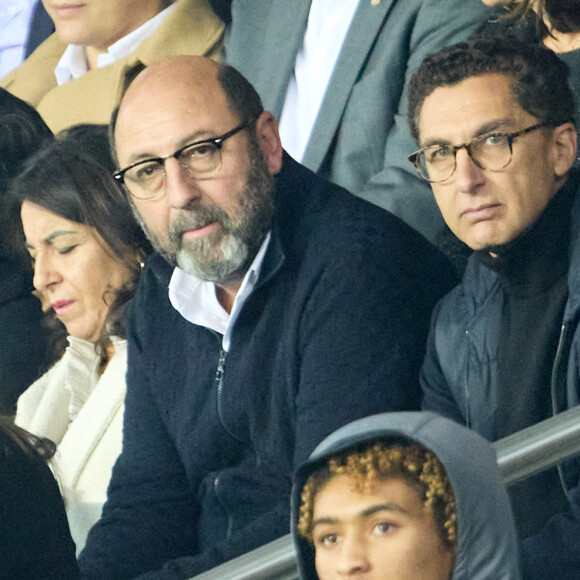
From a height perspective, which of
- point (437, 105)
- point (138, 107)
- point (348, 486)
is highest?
point (138, 107)

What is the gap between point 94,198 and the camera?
9.62 ft

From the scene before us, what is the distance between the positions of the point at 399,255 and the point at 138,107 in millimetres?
623

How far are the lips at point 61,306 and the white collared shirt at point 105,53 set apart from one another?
0.58 metres

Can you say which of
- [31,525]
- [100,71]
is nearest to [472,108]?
[31,525]

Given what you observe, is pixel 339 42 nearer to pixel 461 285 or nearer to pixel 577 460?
pixel 461 285

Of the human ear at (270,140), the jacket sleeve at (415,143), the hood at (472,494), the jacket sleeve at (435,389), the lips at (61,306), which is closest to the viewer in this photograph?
the hood at (472,494)

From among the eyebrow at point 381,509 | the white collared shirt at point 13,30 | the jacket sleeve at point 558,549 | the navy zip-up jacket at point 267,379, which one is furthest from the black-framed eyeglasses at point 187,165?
the white collared shirt at point 13,30

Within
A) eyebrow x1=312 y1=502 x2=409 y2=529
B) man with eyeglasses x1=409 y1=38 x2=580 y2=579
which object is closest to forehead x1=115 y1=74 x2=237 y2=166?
man with eyeglasses x1=409 y1=38 x2=580 y2=579

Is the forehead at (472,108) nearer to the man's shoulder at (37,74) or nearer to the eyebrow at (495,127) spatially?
the eyebrow at (495,127)

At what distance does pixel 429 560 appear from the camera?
1.81 m

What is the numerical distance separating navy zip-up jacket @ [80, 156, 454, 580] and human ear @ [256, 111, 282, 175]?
0.02m

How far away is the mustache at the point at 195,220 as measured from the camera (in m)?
2.47

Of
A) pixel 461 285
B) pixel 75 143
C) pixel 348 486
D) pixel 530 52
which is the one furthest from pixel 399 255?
pixel 75 143

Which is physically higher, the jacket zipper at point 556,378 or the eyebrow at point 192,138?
the eyebrow at point 192,138
